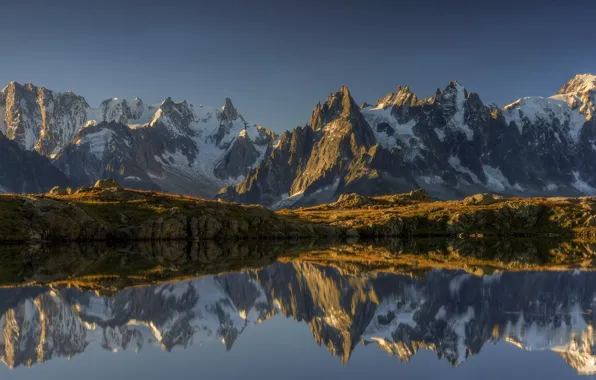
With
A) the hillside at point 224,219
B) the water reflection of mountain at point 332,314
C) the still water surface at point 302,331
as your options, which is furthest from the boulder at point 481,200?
the still water surface at point 302,331

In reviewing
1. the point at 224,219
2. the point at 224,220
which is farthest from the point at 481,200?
the point at 224,220

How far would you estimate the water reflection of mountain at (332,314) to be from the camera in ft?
111

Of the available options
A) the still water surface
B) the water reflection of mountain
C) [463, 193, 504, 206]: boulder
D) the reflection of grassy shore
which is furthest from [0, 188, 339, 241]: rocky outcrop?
the still water surface

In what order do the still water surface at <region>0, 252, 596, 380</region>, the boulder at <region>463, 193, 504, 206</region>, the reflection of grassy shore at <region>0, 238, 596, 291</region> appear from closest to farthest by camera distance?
the still water surface at <region>0, 252, 596, 380</region>
the reflection of grassy shore at <region>0, 238, 596, 291</region>
the boulder at <region>463, 193, 504, 206</region>

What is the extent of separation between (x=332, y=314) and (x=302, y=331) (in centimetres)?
457

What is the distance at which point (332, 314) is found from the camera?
41438 millimetres

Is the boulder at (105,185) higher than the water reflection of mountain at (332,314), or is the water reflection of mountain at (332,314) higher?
the boulder at (105,185)

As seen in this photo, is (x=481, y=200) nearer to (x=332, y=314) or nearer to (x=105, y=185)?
(x=105, y=185)

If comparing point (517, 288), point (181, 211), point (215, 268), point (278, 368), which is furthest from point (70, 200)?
point (278, 368)

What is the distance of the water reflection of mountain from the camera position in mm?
33688

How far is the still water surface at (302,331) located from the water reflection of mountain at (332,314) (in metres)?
0.10

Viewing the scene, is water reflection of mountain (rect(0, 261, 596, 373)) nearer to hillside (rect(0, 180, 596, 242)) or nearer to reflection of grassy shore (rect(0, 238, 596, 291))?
reflection of grassy shore (rect(0, 238, 596, 291))

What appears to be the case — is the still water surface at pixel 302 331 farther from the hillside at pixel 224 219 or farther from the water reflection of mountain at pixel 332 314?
the hillside at pixel 224 219

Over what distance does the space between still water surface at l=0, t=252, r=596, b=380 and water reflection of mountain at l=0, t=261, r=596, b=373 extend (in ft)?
0.34
